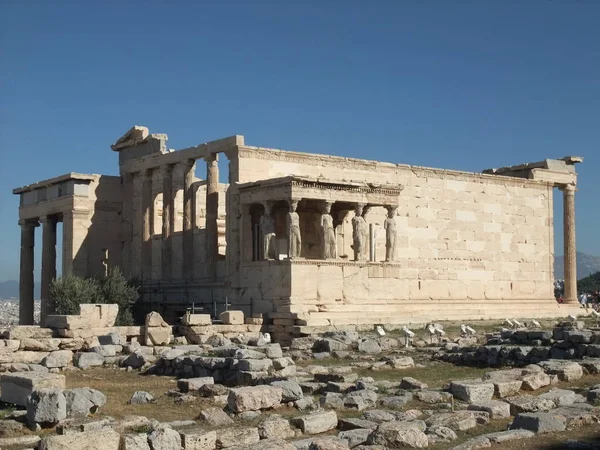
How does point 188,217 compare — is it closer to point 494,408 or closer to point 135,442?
point 494,408

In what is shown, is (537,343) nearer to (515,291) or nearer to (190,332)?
(190,332)

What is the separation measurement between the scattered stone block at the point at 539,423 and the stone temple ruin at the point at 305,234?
1282 centimetres

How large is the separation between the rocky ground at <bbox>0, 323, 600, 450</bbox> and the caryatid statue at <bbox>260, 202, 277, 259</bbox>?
22.4 ft

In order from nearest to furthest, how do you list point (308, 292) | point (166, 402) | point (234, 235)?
point (166, 402), point (308, 292), point (234, 235)

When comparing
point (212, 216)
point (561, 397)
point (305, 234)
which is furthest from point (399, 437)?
point (212, 216)

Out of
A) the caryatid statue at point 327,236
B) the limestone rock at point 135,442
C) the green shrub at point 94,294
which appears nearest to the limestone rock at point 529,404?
the limestone rock at point 135,442

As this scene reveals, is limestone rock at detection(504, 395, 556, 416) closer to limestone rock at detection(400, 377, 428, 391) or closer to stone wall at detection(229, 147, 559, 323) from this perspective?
limestone rock at detection(400, 377, 428, 391)

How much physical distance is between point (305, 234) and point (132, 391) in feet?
44.2

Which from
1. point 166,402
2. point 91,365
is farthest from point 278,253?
point 166,402

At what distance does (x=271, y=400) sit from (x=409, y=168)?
19408mm

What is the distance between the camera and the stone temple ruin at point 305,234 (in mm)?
25031

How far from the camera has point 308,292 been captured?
2445 centimetres

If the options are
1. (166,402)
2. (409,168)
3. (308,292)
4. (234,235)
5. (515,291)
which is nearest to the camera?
(166,402)

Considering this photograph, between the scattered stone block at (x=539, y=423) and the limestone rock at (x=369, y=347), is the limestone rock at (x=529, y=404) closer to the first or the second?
the scattered stone block at (x=539, y=423)
